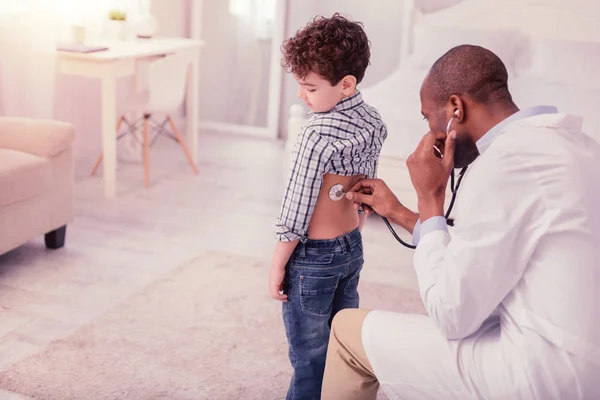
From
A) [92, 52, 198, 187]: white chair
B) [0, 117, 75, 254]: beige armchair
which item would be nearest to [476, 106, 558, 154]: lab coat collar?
[0, 117, 75, 254]: beige armchair

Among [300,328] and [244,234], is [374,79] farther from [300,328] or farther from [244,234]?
[300,328]

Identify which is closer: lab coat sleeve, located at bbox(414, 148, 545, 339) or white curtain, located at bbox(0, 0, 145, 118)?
lab coat sleeve, located at bbox(414, 148, 545, 339)

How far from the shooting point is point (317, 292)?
67.2 inches

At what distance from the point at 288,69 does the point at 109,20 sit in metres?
2.96

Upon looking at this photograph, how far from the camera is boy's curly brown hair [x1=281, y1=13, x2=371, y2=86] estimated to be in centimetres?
160

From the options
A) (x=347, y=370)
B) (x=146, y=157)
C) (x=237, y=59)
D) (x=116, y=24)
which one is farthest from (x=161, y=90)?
(x=347, y=370)

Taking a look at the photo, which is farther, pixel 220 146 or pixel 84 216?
pixel 220 146

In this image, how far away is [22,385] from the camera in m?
2.16

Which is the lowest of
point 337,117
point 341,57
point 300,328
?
point 300,328

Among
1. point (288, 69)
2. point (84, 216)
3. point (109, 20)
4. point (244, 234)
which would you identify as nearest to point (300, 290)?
point (288, 69)

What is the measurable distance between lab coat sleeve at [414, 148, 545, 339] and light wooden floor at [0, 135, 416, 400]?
1424 mm

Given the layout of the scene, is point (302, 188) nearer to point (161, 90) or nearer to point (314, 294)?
point (314, 294)

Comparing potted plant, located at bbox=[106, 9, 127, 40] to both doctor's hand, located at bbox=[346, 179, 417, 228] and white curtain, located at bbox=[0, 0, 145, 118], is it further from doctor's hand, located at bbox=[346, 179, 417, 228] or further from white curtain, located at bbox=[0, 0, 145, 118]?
doctor's hand, located at bbox=[346, 179, 417, 228]

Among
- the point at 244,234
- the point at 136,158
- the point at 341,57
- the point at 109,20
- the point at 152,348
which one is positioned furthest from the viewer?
the point at 136,158
